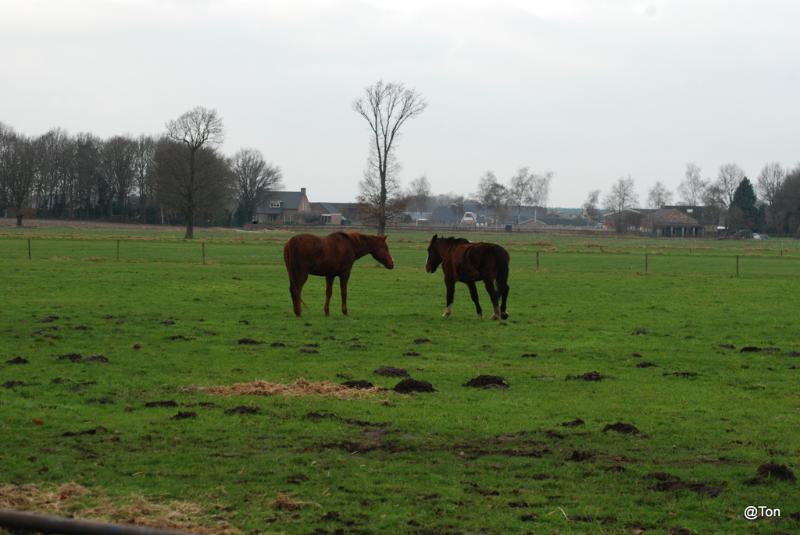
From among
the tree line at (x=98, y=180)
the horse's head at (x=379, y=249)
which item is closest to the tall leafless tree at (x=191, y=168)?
the tree line at (x=98, y=180)

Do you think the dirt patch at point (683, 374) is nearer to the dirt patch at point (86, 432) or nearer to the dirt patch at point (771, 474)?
the dirt patch at point (771, 474)

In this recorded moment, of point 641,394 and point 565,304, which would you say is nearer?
point 641,394

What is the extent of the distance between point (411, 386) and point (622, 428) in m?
3.20

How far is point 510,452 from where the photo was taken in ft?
28.9

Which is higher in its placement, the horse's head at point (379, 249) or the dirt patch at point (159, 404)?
the horse's head at point (379, 249)

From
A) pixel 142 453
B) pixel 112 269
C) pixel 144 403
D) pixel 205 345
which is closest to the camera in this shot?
pixel 142 453

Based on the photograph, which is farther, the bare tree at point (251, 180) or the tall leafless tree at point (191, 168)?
the bare tree at point (251, 180)

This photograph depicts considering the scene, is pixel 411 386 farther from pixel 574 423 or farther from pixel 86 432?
pixel 86 432

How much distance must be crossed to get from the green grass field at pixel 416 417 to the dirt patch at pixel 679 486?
28 millimetres

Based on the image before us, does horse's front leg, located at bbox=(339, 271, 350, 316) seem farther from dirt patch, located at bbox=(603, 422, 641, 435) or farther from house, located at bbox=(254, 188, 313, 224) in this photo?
house, located at bbox=(254, 188, 313, 224)

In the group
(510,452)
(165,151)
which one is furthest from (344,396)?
(165,151)

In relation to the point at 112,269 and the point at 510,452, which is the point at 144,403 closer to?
the point at 510,452

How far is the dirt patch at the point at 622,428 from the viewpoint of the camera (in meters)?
9.68

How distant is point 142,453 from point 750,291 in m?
27.2
